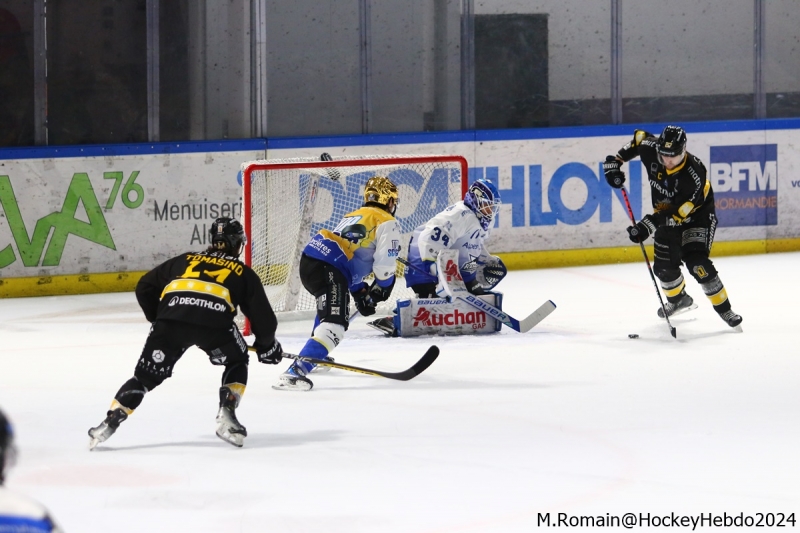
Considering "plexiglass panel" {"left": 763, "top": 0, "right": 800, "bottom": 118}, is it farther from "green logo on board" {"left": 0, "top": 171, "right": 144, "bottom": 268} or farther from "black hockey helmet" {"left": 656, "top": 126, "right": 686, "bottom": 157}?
"green logo on board" {"left": 0, "top": 171, "right": 144, "bottom": 268}

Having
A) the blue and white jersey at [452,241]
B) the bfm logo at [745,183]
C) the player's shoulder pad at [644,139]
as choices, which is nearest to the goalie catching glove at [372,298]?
the blue and white jersey at [452,241]

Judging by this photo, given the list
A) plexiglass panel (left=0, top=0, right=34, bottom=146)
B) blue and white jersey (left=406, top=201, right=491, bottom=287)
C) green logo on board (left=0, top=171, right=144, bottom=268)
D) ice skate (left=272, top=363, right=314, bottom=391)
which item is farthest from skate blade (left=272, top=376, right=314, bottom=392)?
plexiglass panel (left=0, top=0, right=34, bottom=146)

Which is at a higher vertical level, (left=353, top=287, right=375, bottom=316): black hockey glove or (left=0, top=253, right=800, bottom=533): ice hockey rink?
(left=353, top=287, right=375, bottom=316): black hockey glove

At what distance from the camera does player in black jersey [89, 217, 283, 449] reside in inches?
166

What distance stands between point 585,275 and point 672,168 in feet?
7.80

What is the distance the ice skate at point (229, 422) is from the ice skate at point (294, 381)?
1.06m

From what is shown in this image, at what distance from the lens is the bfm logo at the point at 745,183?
32.1ft

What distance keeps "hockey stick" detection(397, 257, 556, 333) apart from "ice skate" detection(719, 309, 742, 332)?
0.90m

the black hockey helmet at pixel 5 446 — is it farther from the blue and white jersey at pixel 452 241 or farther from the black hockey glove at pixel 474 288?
the black hockey glove at pixel 474 288

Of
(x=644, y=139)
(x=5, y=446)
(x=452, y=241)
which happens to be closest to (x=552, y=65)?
(x=644, y=139)

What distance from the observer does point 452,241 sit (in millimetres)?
6559

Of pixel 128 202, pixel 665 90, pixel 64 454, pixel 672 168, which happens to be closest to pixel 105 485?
pixel 64 454

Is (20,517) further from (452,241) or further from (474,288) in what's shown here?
(474,288)

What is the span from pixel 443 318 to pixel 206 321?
8.69 ft
